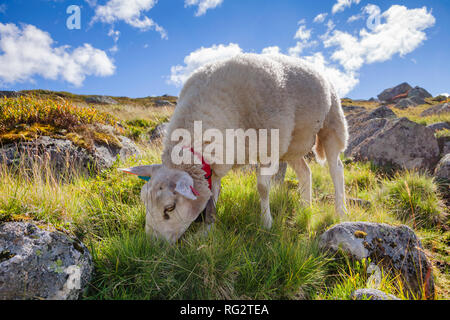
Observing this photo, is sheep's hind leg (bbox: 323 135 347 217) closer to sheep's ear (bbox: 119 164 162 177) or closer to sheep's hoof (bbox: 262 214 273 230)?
sheep's hoof (bbox: 262 214 273 230)

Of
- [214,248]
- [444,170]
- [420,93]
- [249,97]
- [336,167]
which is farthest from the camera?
[420,93]

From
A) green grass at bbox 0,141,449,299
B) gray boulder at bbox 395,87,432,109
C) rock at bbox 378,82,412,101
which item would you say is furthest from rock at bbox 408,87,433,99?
green grass at bbox 0,141,449,299

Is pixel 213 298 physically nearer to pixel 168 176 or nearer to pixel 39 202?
pixel 168 176

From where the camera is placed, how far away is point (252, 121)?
2904mm

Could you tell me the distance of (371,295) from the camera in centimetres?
186

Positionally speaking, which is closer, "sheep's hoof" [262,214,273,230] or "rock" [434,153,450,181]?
"sheep's hoof" [262,214,273,230]

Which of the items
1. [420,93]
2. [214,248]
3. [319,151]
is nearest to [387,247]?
[214,248]

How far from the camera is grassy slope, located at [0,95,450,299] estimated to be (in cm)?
209

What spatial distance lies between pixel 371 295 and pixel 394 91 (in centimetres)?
8349

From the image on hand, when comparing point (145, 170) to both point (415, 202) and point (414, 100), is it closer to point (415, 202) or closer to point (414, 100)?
point (415, 202)

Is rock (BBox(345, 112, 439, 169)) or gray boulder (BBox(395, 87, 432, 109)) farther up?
gray boulder (BBox(395, 87, 432, 109))

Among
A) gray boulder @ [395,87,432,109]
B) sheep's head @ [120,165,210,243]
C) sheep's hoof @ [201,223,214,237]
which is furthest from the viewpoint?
gray boulder @ [395,87,432,109]
